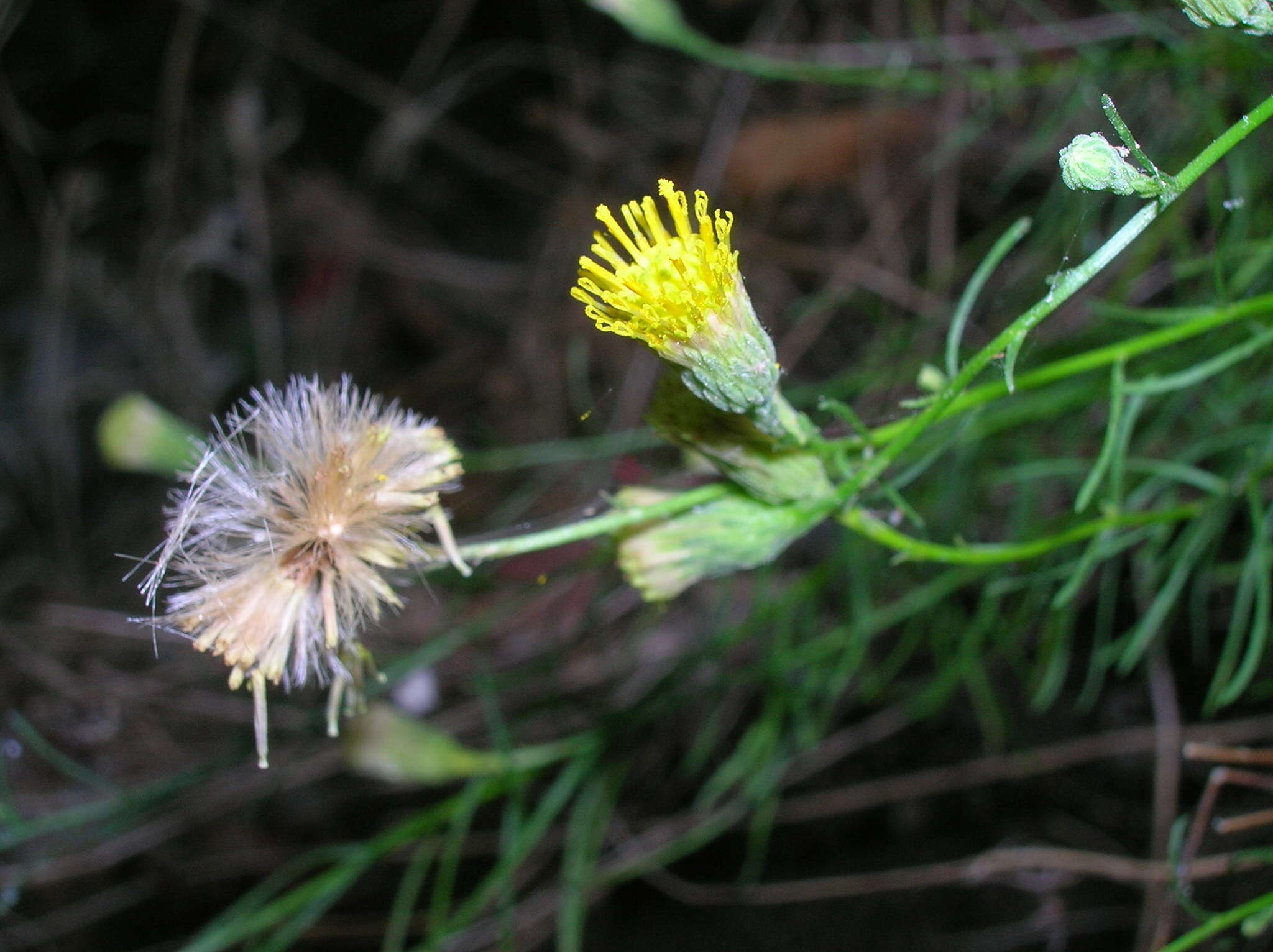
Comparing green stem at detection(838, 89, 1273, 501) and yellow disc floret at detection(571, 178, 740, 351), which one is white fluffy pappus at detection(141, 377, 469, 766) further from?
green stem at detection(838, 89, 1273, 501)

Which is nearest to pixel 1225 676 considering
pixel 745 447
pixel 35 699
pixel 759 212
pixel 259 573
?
pixel 745 447

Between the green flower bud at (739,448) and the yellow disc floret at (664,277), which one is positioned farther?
the green flower bud at (739,448)

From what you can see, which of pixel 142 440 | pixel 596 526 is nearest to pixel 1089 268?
pixel 596 526

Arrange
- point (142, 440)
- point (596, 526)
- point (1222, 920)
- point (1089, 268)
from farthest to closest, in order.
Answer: point (142, 440) → point (1222, 920) → point (596, 526) → point (1089, 268)

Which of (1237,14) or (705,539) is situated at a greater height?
(1237,14)

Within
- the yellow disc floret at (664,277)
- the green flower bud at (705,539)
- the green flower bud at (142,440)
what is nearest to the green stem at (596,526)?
the green flower bud at (705,539)

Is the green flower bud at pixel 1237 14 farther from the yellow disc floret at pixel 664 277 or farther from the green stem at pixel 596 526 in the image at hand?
the green stem at pixel 596 526

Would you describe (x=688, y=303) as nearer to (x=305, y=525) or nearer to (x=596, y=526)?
(x=596, y=526)
